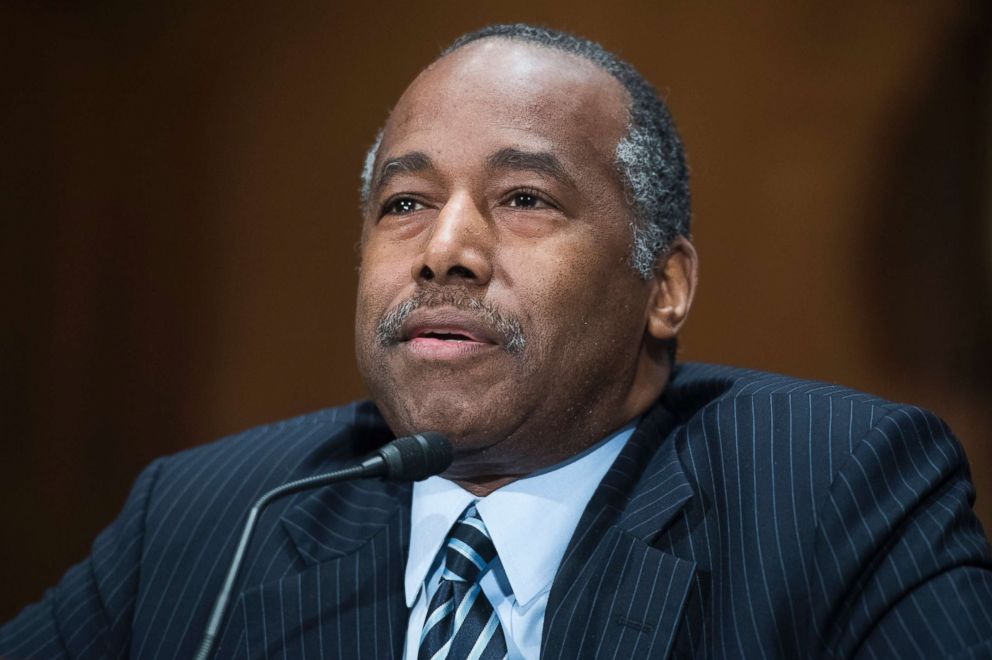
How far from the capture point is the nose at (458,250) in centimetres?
155

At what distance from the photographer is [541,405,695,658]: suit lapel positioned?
1427mm

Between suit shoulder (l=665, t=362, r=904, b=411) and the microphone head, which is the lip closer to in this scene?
the microphone head

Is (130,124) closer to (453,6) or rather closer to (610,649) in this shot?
(453,6)

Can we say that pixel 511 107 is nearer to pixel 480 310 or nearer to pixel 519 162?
pixel 519 162

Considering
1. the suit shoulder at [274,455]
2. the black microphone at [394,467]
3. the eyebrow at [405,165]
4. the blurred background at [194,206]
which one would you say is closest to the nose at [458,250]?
the eyebrow at [405,165]

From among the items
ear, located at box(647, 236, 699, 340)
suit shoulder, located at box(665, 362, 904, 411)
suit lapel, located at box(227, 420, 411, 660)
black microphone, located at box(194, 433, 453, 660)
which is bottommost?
suit lapel, located at box(227, 420, 411, 660)

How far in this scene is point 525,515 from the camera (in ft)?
5.32

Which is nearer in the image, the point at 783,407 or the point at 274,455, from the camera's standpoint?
the point at 783,407

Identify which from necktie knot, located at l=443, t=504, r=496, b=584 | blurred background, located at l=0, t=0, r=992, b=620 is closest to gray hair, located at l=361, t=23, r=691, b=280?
necktie knot, located at l=443, t=504, r=496, b=584

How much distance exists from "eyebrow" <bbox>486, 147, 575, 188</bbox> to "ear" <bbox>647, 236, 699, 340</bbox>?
0.29 m

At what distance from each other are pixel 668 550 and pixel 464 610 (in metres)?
0.31

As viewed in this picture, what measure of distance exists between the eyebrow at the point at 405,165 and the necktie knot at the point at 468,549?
54 cm

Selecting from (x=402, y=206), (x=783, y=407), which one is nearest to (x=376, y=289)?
(x=402, y=206)

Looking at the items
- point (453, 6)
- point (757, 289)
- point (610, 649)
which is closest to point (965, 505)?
point (610, 649)
